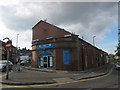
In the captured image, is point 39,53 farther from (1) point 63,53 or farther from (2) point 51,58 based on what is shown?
(1) point 63,53

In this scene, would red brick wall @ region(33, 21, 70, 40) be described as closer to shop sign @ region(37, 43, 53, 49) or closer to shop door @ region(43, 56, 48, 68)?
shop sign @ region(37, 43, 53, 49)

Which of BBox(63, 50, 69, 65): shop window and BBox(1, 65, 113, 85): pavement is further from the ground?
BBox(63, 50, 69, 65): shop window

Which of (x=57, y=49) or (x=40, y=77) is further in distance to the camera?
(x=57, y=49)

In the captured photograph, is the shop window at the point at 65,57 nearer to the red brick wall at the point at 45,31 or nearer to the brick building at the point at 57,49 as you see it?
the brick building at the point at 57,49

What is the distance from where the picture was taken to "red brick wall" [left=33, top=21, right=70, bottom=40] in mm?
16994

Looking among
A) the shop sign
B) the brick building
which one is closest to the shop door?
the brick building

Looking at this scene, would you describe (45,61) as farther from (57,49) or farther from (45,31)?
(45,31)

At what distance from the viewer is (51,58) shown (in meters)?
17.1

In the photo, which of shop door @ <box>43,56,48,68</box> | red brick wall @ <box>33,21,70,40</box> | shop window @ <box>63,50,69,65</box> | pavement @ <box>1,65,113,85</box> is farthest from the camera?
shop door @ <box>43,56,48,68</box>

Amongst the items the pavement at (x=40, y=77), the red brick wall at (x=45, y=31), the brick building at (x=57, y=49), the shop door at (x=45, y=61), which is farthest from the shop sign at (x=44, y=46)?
the pavement at (x=40, y=77)

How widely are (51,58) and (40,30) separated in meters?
5.87

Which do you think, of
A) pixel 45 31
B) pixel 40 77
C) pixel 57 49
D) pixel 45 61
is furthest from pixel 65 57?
pixel 40 77

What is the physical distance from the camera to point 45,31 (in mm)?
18641

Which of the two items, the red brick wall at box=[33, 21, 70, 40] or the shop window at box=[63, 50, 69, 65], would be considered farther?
the red brick wall at box=[33, 21, 70, 40]
